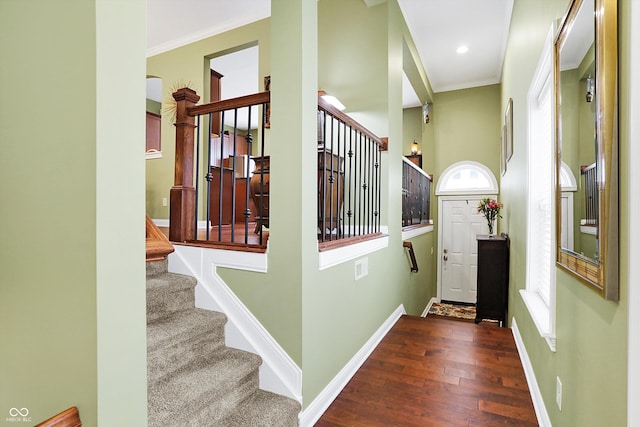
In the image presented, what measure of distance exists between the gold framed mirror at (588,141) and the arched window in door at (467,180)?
15.9 feet

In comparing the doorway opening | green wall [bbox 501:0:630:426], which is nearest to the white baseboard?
the doorway opening

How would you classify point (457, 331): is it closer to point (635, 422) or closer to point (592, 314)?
point (592, 314)

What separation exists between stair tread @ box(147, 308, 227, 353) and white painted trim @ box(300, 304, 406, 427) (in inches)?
28.9

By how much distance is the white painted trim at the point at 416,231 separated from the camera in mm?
4193

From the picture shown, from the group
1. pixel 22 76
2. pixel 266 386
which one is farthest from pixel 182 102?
pixel 266 386

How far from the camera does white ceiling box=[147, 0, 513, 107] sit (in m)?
3.90

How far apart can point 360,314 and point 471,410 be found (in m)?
0.95

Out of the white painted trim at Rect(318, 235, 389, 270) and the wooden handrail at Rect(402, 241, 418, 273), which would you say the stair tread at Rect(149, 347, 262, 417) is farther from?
the wooden handrail at Rect(402, 241, 418, 273)

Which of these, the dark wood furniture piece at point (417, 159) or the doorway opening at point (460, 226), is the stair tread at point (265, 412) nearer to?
the doorway opening at point (460, 226)

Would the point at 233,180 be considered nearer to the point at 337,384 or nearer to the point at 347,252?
the point at 347,252

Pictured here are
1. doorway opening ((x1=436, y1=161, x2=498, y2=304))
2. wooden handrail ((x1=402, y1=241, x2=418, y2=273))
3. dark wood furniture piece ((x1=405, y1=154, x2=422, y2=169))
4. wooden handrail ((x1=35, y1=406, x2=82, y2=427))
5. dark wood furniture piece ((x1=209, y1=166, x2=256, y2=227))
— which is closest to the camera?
wooden handrail ((x1=35, y1=406, x2=82, y2=427))

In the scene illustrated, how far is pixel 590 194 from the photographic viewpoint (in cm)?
112

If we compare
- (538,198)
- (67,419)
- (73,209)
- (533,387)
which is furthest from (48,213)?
(538,198)

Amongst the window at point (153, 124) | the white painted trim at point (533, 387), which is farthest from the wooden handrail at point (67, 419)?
the window at point (153, 124)
